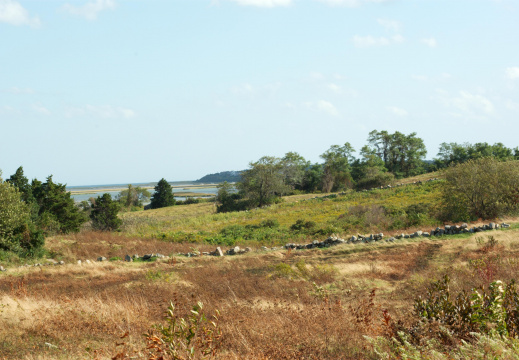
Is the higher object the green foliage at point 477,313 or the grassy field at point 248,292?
the green foliage at point 477,313

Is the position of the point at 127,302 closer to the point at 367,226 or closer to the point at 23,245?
the point at 23,245

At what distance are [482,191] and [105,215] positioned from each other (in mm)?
28545

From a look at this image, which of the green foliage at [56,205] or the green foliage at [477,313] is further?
the green foliage at [56,205]

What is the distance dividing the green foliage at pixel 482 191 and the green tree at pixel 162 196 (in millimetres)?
58025

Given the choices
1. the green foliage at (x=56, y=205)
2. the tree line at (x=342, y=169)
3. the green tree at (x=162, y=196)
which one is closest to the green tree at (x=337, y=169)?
the tree line at (x=342, y=169)

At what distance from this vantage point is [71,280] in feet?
45.3

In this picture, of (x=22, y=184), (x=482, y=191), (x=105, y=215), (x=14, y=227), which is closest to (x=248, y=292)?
(x=14, y=227)

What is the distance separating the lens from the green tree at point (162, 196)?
75.9m

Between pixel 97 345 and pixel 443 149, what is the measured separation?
276ft

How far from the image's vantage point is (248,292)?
1052 cm

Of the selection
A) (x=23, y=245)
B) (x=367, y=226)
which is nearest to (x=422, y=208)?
(x=367, y=226)

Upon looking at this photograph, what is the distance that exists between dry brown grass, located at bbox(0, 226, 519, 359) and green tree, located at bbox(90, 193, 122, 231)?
18.2 m

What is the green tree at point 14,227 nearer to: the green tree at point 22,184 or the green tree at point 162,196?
the green tree at point 22,184

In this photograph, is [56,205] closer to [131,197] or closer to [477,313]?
[477,313]
